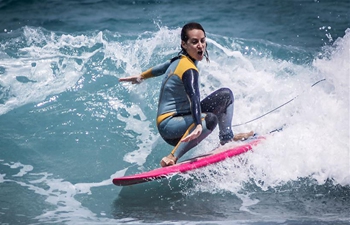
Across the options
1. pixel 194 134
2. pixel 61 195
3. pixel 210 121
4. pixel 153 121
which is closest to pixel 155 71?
pixel 210 121

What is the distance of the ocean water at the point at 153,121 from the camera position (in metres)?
4.68

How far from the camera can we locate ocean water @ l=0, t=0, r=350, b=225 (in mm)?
4680

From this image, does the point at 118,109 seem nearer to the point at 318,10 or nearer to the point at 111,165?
the point at 111,165

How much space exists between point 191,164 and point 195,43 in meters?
1.13

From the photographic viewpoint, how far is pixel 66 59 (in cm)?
819

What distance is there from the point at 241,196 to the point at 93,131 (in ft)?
7.96

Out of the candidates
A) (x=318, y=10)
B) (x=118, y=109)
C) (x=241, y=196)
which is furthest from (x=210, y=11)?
(x=241, y=196)

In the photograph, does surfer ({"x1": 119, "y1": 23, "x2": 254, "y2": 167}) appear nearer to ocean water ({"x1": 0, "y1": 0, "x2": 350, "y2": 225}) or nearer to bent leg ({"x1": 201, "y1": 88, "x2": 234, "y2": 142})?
bent leg ({"x1": 201, "y1": 88, "x2": 234, "y2": 142})

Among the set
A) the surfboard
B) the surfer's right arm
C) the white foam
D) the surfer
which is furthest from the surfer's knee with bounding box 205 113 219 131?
the white foam

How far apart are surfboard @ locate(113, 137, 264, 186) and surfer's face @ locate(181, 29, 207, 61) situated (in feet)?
3.19

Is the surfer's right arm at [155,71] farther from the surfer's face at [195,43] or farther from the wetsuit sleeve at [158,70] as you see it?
the surfer's face at [195,43]

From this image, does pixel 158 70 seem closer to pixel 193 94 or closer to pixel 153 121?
pixel 193 94

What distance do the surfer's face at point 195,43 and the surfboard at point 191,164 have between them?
971 millimetres

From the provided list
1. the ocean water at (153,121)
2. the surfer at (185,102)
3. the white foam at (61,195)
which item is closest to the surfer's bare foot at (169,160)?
the surfer at (185,102)
